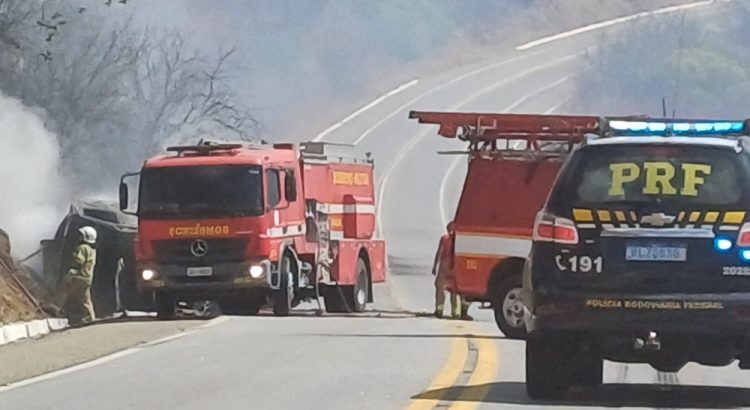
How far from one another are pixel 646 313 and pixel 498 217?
9125 mm

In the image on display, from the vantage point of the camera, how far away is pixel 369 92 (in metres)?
72.7

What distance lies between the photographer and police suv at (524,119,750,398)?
40.7 ft

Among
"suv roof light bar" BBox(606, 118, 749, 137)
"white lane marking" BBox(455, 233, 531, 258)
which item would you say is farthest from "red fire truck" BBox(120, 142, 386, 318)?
"suv roof light bar" BBox(606, 118, 749, 137)

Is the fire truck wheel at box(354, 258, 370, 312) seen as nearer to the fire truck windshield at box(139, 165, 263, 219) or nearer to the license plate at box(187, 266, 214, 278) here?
the license plate at box(187, 266, 214, 278)

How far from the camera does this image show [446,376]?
15109 mm

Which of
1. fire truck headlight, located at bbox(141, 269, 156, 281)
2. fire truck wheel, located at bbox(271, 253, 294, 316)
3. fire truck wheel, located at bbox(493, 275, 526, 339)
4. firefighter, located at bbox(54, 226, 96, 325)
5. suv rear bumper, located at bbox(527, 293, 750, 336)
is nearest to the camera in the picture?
suv rear bumper, located at bbox(527, 293, 750, 336)

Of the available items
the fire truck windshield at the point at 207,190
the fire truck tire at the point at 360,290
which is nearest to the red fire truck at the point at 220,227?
the fire truck windshield at the point at 207,190

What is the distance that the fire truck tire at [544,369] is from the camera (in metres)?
13.0

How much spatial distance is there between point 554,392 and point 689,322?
1.42 meters

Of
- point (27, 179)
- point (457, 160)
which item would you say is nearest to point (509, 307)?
point (27, 179)

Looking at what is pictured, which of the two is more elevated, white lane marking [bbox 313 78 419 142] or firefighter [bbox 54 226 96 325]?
white lane marking [bbox 313 78 419 142]

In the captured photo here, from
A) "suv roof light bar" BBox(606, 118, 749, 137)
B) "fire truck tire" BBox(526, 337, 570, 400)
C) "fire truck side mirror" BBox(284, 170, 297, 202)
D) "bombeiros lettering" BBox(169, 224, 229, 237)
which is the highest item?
"suv roof light bar" BBox(606, 118, 749, 137)

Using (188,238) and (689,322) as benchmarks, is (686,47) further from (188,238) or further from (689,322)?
(689,322)

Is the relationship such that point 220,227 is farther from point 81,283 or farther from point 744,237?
point 744,237
